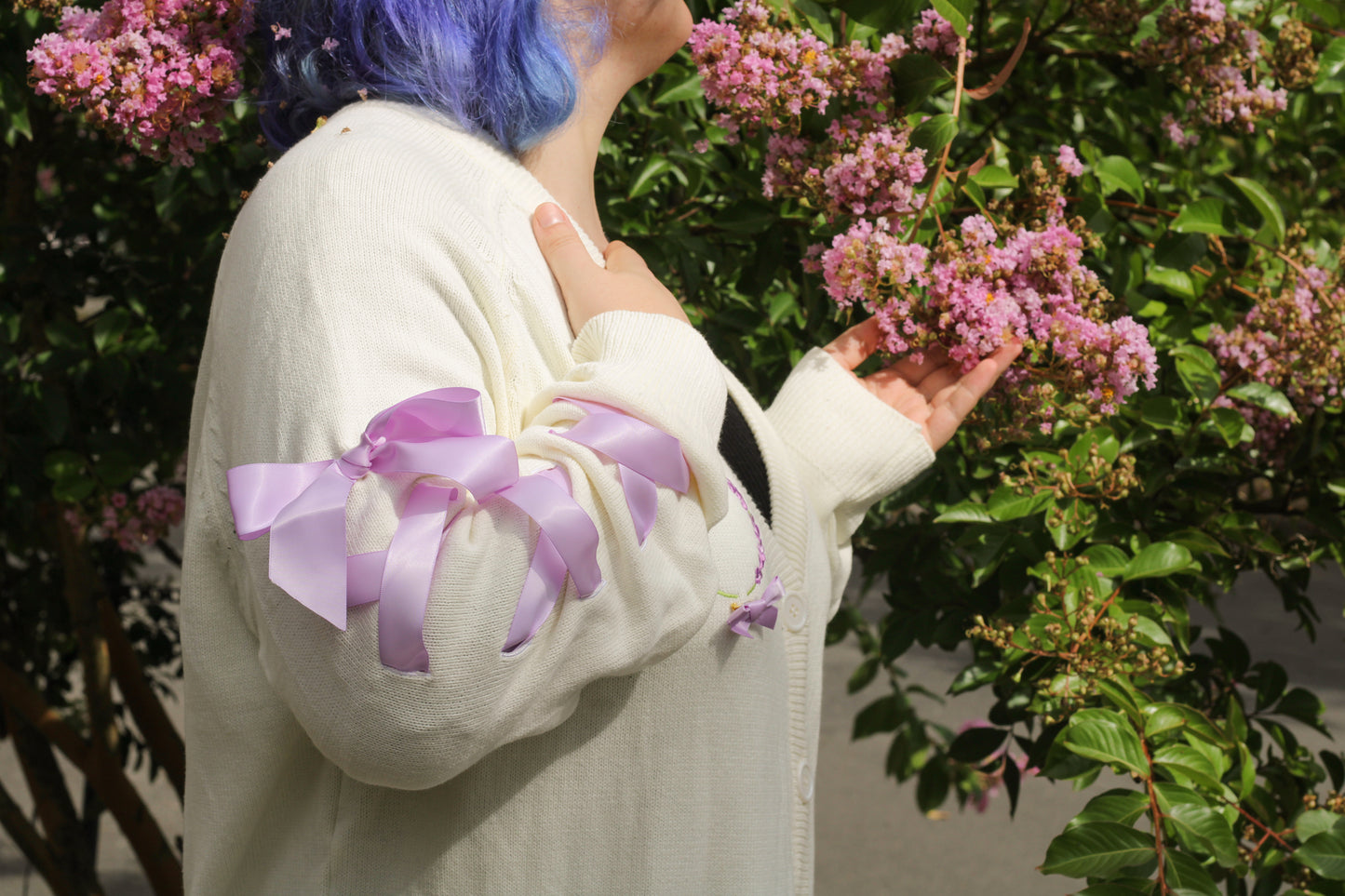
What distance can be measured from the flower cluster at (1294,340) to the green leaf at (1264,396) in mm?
14

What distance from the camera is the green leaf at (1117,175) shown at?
5.08ft

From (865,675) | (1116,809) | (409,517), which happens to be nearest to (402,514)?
(409,517)

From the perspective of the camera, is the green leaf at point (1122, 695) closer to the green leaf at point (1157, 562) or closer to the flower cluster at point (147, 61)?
the green leaf at point (1157, 562)

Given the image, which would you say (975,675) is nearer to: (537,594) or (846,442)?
(846,442)

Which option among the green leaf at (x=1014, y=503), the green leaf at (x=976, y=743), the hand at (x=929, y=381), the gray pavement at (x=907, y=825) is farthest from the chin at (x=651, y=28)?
the gray pavement at (x=907, y=825)

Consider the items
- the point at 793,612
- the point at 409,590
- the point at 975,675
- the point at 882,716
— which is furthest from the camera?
the point at 882,716

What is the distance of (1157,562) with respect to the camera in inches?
57.3

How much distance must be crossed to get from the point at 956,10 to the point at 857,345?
35 cm

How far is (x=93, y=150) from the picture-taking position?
2184mm

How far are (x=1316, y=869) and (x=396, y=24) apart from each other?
4.12 ft

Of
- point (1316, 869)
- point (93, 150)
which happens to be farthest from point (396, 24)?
point (93, 150)

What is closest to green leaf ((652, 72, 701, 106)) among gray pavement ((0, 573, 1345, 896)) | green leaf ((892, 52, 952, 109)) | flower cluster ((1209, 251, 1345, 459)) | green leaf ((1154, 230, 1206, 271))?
green leaf ((892, 52, 952, 109))

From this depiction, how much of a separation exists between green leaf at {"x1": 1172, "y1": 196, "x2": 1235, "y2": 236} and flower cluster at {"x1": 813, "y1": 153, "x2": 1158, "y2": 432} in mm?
332

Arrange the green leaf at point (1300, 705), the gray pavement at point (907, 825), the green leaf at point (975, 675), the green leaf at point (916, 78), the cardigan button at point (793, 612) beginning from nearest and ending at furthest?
1. the cardigan button at point (793, 612)
2. the green leaf at point (916, 78)
3. the green leaf at point (975, 675)
4. the green leaf at point (1300, 705)
5. the gray pavement at point (907, 825)
